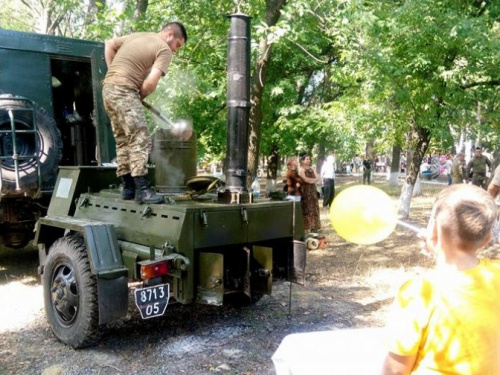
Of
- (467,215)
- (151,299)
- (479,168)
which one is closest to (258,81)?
(151,299)

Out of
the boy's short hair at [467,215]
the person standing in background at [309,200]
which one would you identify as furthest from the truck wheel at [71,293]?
the person standing in background at [309,200]

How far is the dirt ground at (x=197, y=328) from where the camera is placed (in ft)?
12.7

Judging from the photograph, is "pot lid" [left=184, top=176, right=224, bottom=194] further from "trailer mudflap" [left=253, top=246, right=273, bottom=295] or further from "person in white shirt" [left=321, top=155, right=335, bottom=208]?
"person in white shirt" [left=321, top=155, right=335, bottom=208]

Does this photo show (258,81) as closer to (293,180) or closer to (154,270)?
(293,180)

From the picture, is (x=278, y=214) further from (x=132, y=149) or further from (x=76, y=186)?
(x=76, y=186)

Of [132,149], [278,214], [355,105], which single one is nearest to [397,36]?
[355,105]

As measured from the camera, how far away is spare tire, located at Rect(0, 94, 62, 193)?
5.63 meters

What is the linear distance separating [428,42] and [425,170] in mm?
33345

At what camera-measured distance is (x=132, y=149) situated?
168 inches

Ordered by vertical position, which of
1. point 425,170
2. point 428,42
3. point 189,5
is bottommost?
point 425,170

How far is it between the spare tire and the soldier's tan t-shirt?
1913mm

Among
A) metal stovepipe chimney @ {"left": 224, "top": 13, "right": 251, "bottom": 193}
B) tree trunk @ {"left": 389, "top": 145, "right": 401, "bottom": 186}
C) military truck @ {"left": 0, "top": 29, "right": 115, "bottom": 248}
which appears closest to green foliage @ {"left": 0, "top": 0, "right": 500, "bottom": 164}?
military truck @ {"left": 0, "top": 29, "right": 115, "bottom": 248}

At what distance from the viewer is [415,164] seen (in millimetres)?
11703

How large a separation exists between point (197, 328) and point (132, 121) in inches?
76.9
